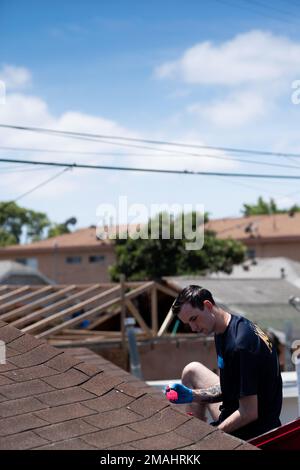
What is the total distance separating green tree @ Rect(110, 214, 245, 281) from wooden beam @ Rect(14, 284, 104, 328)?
20.3m

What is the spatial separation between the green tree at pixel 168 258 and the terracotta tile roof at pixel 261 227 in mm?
6156

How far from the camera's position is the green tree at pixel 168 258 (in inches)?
1435

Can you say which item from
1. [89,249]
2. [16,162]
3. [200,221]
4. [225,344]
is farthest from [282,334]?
[89,249]

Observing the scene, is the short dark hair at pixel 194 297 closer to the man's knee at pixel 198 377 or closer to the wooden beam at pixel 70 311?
the man's knee at pixel 198 377

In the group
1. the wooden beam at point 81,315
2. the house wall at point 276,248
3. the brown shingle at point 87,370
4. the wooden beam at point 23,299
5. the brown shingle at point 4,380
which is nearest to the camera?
the brown shingle at point 4,380

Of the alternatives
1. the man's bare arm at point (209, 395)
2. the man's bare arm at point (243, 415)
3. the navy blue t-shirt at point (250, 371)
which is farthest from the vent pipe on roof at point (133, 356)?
the man's bare arm at point (243, 415)

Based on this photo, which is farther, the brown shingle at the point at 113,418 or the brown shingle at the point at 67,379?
the brown shingle at the point at 67,379

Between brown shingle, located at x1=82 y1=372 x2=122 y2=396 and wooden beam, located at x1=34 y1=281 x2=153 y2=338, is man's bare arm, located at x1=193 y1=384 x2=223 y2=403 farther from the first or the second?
wooden beam, located at x1=34 y1=281 x2=153 y2=338

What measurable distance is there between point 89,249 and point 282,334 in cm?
2970

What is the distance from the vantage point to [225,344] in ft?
13.2

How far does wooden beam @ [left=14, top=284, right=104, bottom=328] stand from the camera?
1384 centimetres

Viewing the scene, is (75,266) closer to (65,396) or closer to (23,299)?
(23,299)

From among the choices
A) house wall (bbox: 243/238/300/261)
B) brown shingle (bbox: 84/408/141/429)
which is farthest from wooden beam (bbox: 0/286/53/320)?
house wall (bbox: 243/238/300/261)
